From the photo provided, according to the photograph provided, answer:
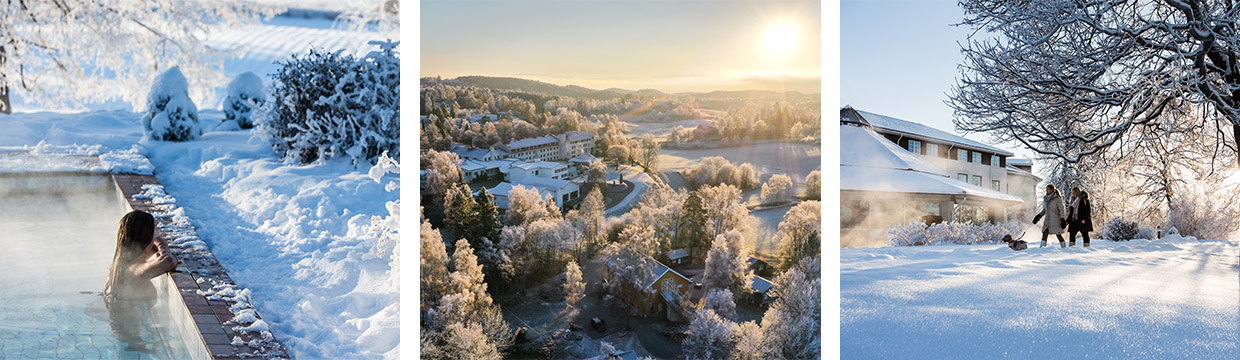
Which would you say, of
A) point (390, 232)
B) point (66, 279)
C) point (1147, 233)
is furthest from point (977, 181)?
point (66, 279)

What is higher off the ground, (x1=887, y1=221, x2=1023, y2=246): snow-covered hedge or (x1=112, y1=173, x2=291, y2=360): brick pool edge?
(x1=887, y1=221, x2=1023, y2=246): snow-covered hedge

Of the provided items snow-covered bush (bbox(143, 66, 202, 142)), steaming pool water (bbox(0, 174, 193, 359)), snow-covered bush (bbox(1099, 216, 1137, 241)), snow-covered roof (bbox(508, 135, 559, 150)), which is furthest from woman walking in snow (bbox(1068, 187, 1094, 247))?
snow-covered bush (bbox(143, 66, 202, 142))

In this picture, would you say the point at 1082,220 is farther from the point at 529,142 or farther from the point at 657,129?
the point at 529,142

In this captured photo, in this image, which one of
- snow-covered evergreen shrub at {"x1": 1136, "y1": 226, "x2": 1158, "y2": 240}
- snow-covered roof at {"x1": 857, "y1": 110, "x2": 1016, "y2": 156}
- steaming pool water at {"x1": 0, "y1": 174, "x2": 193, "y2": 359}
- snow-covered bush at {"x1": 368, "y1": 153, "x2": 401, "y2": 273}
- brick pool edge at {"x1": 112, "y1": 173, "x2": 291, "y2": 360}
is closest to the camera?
brick pool edge at {"x1": 112, "y1": 173, "x2": 291, "y2": 360}

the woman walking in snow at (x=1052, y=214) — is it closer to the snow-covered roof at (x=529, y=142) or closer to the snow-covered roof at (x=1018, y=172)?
Answer: the snow-covered roof at (x=1018, y=172)

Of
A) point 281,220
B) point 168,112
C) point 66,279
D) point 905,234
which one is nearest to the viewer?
point 66,279

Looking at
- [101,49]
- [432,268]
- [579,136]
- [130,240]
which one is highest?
[101,49]

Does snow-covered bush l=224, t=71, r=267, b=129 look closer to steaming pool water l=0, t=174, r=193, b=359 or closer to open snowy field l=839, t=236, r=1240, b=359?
steaming pool water l=0, t=174, r=193, b=359
